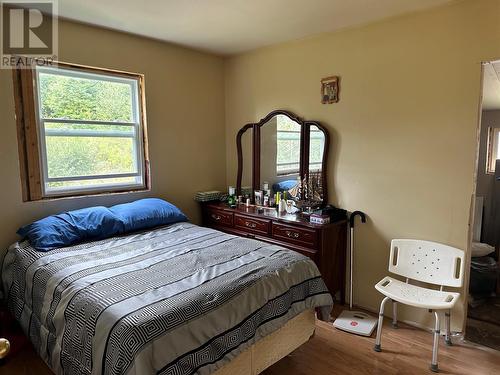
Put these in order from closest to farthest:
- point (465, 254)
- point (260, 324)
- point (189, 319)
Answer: point (189, 319)
point (260, 324)
point (465, 254)

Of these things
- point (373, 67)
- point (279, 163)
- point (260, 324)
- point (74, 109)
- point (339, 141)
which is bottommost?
point (260, 324)

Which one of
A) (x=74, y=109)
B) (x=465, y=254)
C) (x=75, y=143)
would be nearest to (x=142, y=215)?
(x=75, y=143)

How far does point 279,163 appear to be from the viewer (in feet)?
11.7

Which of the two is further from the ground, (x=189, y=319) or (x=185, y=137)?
(x=185, y=137)

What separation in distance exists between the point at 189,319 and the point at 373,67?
7.98ft

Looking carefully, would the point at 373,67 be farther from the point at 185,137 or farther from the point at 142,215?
the point at 142,215

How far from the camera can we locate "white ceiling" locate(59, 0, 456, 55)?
2.44 metres


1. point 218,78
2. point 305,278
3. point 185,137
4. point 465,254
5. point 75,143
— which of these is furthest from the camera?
point 218,78

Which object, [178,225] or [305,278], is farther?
[178,225]

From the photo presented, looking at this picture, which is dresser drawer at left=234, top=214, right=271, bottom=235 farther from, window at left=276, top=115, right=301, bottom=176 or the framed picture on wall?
the framed picture on wall

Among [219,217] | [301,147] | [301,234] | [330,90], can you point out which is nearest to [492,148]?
[330,90]

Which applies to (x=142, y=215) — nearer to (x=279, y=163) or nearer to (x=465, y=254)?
(x=279, y=163)

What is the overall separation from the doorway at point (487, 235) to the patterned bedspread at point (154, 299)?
146cm

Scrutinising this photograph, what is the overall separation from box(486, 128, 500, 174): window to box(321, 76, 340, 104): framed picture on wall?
7.99ft
